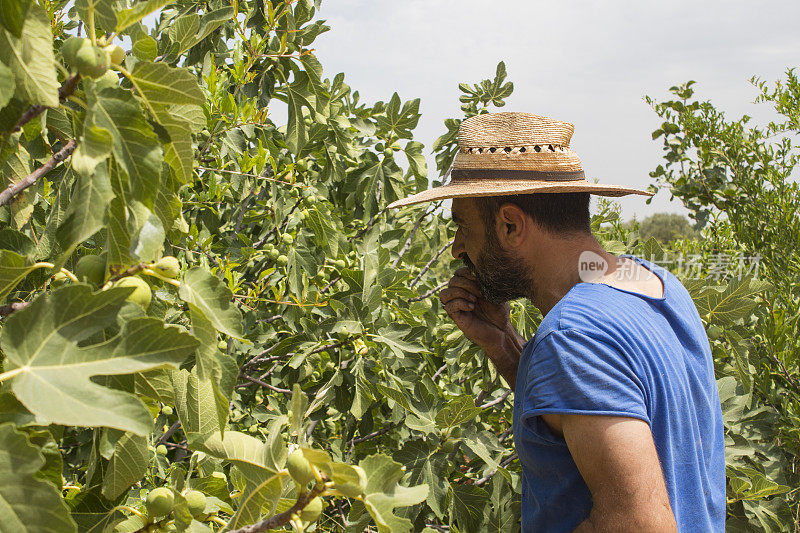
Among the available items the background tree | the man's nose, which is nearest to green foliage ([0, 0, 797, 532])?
the man's nose

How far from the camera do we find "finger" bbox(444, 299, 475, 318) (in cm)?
273

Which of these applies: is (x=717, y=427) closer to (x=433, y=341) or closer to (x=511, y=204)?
(x=511, y=204)

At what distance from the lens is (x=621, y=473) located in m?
1.58

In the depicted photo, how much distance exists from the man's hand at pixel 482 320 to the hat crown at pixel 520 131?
0.58 m

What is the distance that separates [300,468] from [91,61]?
2.21 ft

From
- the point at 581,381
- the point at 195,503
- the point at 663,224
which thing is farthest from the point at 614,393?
the point at 663,224

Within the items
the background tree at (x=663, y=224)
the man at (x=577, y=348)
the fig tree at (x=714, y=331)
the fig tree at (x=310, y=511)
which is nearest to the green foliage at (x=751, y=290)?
the fig tree at (x=714, y=331)

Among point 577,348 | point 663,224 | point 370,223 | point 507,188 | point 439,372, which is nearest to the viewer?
point 577,348

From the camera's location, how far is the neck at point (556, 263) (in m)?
2.25

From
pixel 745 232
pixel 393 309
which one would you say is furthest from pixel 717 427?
pixel 745 232

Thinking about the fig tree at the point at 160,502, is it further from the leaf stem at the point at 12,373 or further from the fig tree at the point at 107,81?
the fig tree at the point at 107,81

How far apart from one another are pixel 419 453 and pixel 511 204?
105 centimetres

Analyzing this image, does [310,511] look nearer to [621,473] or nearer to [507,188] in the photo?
[621,473]

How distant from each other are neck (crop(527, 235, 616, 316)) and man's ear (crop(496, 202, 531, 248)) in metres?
0.07
